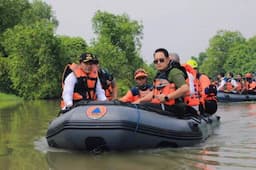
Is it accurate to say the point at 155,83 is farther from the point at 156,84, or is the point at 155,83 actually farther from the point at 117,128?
the point at 117,128

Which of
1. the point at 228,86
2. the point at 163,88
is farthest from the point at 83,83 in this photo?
the point at 228,86

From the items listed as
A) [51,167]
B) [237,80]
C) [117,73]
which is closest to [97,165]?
[51,167]

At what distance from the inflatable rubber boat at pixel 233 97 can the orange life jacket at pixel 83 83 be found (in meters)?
12.2

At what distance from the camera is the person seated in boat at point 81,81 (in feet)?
24.2

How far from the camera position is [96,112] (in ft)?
21.5

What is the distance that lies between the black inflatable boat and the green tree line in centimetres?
1794

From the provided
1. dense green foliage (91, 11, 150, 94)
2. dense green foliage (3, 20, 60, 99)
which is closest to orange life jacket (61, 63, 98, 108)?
dense green foliage (3, 20, 60, 99)

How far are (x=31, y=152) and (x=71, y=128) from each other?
0.90 meters

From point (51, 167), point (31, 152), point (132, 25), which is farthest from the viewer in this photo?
point (132, 25)

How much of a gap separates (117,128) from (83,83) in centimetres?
131

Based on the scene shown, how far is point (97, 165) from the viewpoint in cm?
603

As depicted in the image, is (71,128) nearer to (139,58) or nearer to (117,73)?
(117,73)

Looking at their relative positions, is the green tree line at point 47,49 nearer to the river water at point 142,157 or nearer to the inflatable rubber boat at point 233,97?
the inflatable rubber boat at point 233,97

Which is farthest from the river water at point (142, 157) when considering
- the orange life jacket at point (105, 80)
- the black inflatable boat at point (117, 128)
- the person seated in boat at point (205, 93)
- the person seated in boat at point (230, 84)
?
the person seated in boat at point (230, 84)
